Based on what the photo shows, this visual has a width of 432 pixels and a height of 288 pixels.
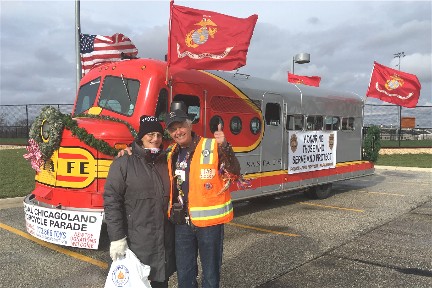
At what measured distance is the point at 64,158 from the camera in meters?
5.59

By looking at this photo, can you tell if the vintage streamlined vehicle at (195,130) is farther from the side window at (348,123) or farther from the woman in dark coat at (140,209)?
the woman in dark coat at (140,209)

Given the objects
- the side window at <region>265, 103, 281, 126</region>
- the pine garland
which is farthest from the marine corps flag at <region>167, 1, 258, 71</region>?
the pine garland

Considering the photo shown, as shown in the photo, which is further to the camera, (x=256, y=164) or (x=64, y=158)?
(x=256, y=164)

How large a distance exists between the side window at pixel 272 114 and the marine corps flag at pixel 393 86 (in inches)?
209

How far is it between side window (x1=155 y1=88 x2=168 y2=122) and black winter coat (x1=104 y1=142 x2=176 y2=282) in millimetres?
3261

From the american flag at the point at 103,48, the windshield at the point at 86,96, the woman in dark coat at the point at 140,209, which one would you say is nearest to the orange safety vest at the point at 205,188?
the woman in dark coat at the point at 140,209

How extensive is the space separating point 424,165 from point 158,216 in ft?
63.9

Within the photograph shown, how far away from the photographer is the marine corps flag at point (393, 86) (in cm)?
1266

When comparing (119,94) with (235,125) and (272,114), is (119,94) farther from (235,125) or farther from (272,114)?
(272,114)

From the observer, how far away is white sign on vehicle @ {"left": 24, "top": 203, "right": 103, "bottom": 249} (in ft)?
17.2

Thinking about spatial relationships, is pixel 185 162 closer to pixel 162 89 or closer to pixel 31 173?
pixel 162 89

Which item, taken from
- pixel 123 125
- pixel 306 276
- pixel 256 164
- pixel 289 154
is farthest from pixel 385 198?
pixel 123 125

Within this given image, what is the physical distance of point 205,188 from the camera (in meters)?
3.27

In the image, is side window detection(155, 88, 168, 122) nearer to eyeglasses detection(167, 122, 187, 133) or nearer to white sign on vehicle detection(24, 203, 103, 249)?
white sign on vehicle detection(24, 203, 103, 249)
